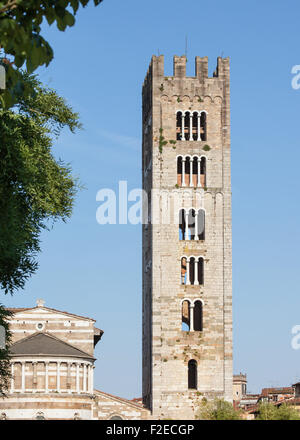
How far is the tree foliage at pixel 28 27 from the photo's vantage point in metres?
9.00

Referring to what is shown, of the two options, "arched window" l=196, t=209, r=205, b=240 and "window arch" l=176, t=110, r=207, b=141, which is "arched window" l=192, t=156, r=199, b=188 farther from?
"arched window" l=196, t=209, r=205, b=240

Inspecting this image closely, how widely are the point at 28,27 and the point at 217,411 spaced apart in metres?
48.5

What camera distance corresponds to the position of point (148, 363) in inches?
2379

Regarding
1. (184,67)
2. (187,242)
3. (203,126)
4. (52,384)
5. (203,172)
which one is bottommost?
(52,384)

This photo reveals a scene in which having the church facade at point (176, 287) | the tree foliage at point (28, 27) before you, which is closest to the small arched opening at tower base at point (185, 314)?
the church facade at point (176, 287)

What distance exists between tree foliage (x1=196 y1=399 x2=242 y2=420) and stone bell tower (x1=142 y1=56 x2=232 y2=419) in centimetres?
56

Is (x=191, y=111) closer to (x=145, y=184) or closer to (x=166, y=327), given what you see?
(x=145, y=184)

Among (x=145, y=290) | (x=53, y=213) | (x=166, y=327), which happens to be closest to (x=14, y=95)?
(x=53, y=213)

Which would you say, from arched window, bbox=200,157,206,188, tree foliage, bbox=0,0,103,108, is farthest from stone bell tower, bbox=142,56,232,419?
tree foliage, bbox=0,0,103,108

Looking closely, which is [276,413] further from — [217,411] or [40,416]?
[40,416]

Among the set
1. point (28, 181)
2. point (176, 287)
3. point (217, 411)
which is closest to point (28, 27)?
point (28, 181)

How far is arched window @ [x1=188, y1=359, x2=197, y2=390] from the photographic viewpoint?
190 ft

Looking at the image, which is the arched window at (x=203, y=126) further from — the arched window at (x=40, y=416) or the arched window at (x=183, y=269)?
the arched window at (x=40, y=416)

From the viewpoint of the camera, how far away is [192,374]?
5850 cm
